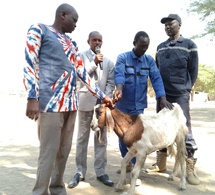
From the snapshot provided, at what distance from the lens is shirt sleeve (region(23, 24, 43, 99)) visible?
281cm

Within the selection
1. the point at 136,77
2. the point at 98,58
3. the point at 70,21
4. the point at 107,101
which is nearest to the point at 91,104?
the point at 107,101

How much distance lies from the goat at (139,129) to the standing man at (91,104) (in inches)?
15.5

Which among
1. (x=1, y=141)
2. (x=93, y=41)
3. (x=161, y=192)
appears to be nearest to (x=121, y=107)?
(x=93, y=41)

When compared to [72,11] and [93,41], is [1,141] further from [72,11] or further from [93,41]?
[72,11]

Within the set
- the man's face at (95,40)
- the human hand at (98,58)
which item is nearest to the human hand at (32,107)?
the human hand at (98,58)

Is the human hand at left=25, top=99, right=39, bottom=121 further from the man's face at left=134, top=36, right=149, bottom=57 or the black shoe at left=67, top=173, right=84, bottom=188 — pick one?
the man's face at left=134, top=36, right=149, bottom=57

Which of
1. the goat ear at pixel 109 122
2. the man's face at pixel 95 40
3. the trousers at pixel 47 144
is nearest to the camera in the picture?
the trousers at pixel 47 144

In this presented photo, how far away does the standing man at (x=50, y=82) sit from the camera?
Result: 9.45 ft

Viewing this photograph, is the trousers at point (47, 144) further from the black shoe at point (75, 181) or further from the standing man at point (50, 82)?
the black shoe at point (75, 181)

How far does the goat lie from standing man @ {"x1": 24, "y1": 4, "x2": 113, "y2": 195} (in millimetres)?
635

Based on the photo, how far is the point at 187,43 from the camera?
4.54m

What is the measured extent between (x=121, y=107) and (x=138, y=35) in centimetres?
118

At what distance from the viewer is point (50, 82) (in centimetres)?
300

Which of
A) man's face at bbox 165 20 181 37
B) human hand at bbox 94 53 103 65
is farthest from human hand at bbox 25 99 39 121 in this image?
man's face at bbox 165 20 181 37
